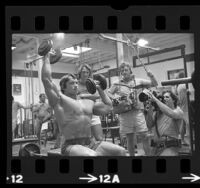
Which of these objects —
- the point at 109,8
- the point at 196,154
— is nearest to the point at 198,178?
the point at 196,154

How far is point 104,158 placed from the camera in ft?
5.91

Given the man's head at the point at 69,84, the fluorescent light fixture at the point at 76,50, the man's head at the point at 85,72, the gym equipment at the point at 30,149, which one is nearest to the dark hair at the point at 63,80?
the man's head at the point at 69,84

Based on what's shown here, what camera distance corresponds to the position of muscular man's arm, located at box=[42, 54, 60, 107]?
6.14 feet

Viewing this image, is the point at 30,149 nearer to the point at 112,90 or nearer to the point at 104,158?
the point at 104,158

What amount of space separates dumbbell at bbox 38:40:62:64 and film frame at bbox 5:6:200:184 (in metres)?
0.10

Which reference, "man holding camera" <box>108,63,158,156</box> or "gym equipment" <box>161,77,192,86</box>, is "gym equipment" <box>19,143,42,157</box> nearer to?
"man holding camera" <box>108,63,158,156</box>

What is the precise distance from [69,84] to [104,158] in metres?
0.58

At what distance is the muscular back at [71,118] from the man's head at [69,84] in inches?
1.9

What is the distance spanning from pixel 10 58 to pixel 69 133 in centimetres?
65

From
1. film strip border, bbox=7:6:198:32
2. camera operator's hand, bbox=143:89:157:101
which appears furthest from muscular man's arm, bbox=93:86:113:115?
film strip border, bbox=7:6:198:32

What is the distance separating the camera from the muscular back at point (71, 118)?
1.91 meters

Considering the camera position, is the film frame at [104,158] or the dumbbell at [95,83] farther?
the dumbbell at [95,83]

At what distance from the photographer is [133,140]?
2.01 meters

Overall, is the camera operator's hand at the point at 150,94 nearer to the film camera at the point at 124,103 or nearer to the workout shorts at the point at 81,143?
the film camera at the point at 124,103
